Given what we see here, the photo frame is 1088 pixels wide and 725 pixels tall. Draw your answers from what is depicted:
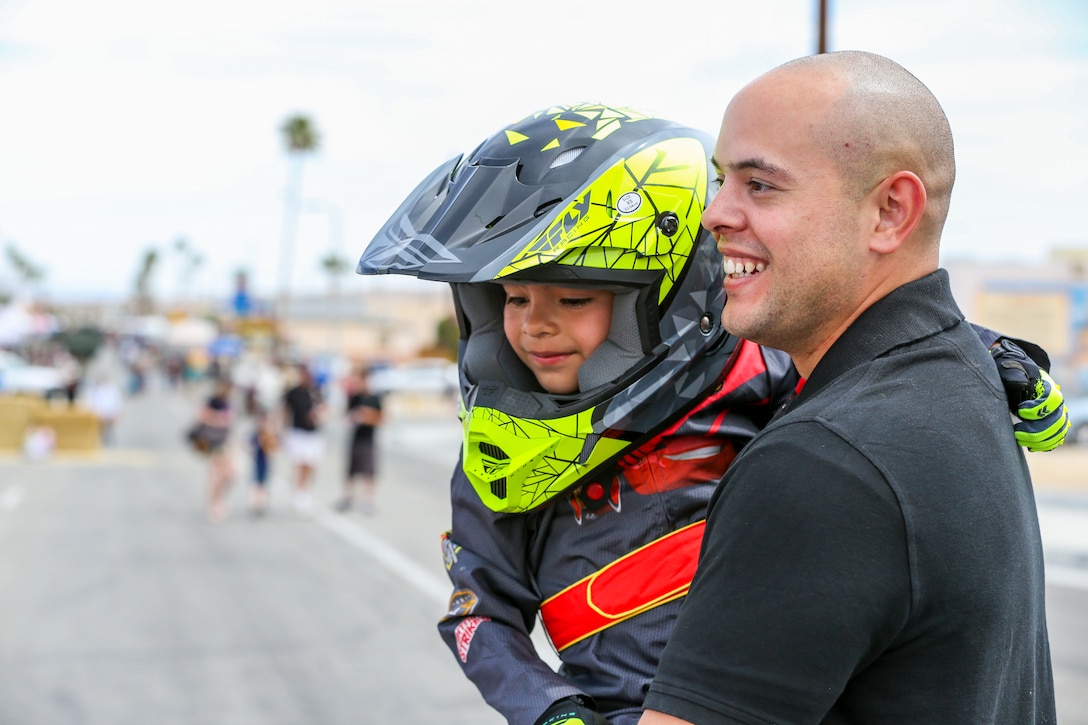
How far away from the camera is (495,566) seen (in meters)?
2.07

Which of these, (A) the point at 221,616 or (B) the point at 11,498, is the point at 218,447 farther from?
(A) the point at 221,616

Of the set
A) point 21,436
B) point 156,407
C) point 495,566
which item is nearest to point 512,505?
point 495,566

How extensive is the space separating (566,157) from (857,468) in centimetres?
99

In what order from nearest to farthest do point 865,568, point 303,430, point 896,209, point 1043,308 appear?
point 865,568 < point 896,209 < point 303,430 < point 1043,308

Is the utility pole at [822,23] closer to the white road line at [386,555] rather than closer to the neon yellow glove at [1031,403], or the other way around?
the neon yellow glove at [1031,403]

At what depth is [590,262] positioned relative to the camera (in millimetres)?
1888

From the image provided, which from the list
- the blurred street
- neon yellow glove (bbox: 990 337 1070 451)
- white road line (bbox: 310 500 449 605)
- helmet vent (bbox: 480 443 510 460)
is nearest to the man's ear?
neon yellow glove (bbox: 990 337 1070 451)

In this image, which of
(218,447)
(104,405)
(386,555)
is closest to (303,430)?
(218,447)

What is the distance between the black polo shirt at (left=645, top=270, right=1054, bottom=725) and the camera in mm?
1214

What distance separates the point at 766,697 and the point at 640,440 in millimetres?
793

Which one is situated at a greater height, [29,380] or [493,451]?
[493,451]

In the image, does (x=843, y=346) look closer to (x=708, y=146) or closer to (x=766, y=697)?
(x=766, y=697)

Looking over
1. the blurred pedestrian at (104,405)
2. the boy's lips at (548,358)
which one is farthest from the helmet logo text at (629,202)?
the blurred pedestrian at (104,405)

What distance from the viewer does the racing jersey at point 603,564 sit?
1882 millimetres
